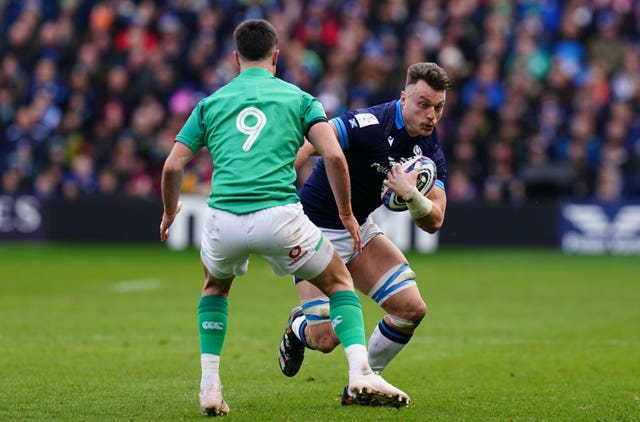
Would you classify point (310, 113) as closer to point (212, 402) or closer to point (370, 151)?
point (370, 151)

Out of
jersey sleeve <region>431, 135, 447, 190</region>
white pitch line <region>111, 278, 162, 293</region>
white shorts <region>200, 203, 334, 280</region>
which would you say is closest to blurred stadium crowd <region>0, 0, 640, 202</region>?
white pitch line <region>111, 278, 162, 293</region>

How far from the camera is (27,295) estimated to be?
1512cm

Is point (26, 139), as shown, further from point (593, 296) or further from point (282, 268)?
point (282, 268)

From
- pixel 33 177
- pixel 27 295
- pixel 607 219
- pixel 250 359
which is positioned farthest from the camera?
pixel 33 177

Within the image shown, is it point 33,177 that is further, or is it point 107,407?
point 33,177

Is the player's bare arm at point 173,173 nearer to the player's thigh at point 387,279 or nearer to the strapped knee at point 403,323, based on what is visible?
the player's thigh at point 387,279

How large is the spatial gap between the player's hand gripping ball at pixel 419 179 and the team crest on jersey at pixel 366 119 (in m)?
0.34

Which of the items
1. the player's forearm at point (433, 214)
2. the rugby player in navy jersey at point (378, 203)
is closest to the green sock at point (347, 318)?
the rugby player in navy jersey at point (378, 203)

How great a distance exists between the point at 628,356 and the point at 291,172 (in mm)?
4462

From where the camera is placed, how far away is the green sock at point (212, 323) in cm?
Result: 735

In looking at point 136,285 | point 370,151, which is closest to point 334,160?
point 370,151

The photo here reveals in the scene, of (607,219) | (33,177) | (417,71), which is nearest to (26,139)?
(33,177)

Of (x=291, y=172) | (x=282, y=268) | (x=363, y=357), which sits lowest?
(x=363, y=357)

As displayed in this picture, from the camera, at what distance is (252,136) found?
6926 mm
